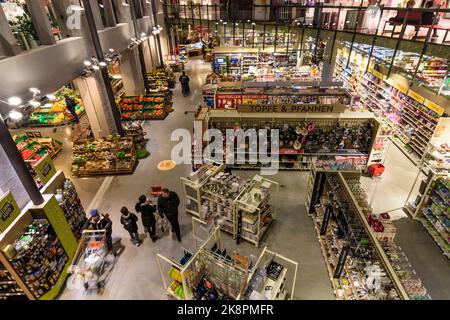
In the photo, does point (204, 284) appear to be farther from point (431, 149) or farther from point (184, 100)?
point (184, 100)

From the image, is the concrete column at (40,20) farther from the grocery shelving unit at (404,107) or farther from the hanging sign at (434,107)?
the hanging sign at (434,107)

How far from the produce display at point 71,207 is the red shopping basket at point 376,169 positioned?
8807 mm

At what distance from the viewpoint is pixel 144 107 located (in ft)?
44.4

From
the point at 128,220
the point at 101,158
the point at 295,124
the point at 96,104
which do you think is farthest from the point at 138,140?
the point at 295,124

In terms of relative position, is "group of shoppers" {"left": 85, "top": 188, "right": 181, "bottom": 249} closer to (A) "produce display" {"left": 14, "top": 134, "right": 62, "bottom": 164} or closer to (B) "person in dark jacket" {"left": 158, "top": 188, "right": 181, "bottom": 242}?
(B) "person in dark jacket" {"left": 158, "top": 188, "right": 181, "bottom": 242}

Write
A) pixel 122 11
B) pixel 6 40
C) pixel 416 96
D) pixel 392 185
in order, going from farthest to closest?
pixel 122 11, pixel 416 96, pixel 392 185, pixel 6 40

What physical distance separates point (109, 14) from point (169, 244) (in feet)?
36.5

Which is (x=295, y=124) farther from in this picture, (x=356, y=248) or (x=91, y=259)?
→ (x=91, y=259)

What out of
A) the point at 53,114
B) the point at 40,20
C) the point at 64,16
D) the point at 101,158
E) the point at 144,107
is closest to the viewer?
the point at 40,20

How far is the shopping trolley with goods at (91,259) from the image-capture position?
Answer: 521 centimetres

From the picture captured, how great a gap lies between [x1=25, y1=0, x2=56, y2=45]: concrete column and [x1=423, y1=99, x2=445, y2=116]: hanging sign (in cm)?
1188

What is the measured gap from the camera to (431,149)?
8367 mm

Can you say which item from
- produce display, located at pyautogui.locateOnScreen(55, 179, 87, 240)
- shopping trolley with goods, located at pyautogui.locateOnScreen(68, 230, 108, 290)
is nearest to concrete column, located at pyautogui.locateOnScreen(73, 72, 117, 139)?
produce display, located at pyautogui.locateOnScreen(55, 179, 87, 240)
